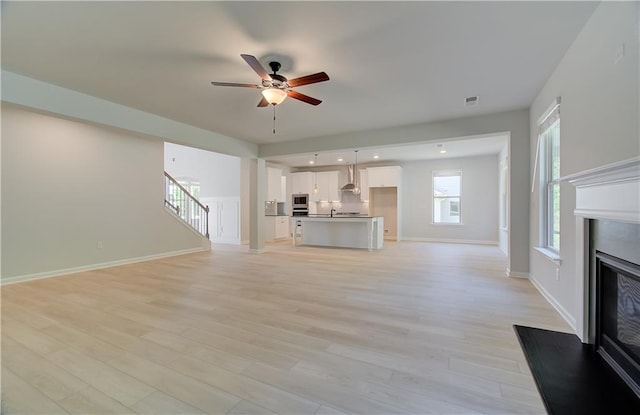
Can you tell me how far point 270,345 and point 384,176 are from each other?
7.90m

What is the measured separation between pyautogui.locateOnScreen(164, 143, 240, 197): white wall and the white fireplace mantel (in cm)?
817

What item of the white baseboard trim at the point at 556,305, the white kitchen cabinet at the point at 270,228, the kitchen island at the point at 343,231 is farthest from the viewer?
the white kitchen cabinet at the point at 270,228

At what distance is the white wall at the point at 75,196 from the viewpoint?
14.6ft

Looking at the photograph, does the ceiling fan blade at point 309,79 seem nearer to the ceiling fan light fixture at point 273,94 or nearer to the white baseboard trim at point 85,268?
the ceiling fan light fixture at point 273,94

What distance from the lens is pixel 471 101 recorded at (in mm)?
4211

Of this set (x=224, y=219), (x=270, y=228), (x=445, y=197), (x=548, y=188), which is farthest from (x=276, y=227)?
(x=548, y=188)

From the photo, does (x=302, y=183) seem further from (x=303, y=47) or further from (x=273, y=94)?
(x=303, y=47)

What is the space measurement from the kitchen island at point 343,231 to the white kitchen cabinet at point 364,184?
2276mm

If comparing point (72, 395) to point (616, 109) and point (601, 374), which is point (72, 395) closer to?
point (601, 374)

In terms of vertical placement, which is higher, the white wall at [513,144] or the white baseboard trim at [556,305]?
the white wall at [513,144]

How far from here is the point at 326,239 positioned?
26.7 feet

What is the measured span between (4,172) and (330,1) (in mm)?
5575

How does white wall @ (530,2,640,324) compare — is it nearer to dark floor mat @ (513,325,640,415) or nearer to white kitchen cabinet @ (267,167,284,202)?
dark floor mat @ (513,325,640,415)

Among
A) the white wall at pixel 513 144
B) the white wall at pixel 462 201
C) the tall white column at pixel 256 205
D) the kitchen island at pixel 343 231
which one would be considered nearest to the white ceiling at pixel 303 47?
the white wall at pixel 513 144
